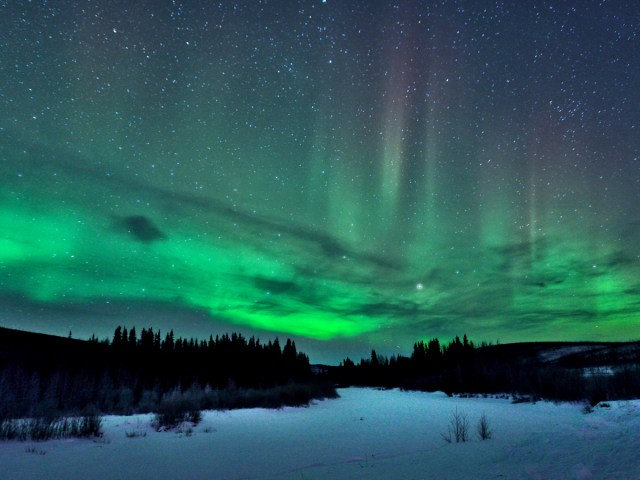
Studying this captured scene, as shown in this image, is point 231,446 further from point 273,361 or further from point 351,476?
point 273,361

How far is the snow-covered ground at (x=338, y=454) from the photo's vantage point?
7.45 meters

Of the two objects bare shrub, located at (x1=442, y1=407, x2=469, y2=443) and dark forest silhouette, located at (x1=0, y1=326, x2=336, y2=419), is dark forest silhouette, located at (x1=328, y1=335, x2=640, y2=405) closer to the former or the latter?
bare shrub, located at (x1=442, y1=407, x2=469, y2=443)

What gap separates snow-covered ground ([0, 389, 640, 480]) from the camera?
24.4ft

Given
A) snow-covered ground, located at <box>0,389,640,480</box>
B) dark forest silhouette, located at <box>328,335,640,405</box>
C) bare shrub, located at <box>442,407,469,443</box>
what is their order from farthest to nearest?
dark forest silhouette, located at <box>328,335,640,405</box> < bare shrub, located at <box>442,407,469,443</box> < snow-covered ground, located at <box>0,389,640,480</box>

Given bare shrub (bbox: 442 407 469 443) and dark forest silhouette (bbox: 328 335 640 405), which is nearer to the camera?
bare shrub (bbox: 442 407 469 443)

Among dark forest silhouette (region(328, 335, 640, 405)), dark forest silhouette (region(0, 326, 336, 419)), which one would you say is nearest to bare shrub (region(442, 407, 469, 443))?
dark forest silhouette (region(328, 335, 640, 405))

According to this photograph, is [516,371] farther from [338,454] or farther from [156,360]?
[156,360]

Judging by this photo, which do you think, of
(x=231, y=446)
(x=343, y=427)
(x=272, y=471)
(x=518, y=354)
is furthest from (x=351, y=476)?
(x=518, y=354)

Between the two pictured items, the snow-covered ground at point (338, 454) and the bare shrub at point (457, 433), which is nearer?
the snow-covered ground at point (338, 454)

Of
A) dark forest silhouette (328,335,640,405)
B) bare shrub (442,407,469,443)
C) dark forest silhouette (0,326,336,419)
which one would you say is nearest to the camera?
bare shrub (442,407,469,443)

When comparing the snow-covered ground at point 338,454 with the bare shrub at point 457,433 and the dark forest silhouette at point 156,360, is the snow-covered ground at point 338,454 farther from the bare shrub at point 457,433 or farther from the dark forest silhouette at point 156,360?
the dark forest silhouette at point 156,360

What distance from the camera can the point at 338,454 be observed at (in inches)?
472

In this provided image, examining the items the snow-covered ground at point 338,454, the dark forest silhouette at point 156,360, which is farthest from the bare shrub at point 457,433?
the dark forest silhouette at point 156,360

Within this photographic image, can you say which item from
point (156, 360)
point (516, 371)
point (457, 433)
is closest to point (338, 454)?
point (457, 433)
